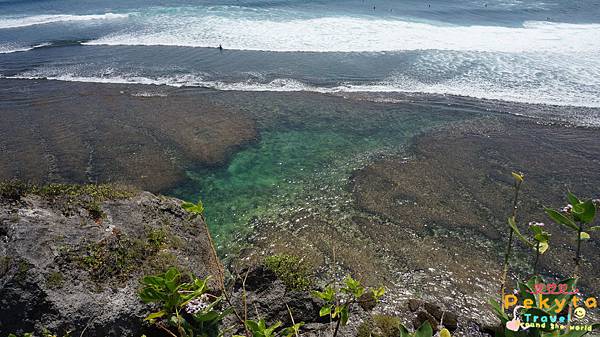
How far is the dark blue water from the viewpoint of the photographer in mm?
16250

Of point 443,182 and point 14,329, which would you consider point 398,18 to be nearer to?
point 443,182

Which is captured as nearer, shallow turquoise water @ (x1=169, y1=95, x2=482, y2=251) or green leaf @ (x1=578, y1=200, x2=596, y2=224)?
green leaf @ (x1=578, y1=200, x2=596, y2=224)

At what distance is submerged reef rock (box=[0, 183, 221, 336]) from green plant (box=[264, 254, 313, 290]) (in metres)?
1.09

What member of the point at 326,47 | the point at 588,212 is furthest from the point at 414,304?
the point at 326,47

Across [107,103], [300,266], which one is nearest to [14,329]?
[300,266]

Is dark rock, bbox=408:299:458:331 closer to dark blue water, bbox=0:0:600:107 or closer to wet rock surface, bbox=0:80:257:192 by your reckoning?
wet rock surface, bbox=0:80:257:192

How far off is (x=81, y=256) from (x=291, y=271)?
3186 mm

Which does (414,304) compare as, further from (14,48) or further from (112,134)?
(14,48)

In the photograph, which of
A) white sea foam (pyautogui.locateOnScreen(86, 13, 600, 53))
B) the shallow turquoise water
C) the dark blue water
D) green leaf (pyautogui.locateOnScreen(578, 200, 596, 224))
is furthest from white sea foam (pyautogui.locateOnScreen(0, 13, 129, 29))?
green leaf (pyautogui.locateOnScreen(578, 200, 596, 224))

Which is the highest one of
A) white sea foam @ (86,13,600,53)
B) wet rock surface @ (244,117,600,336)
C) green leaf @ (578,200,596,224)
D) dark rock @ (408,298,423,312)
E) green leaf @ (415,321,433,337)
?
white sea foam @ (86,13,600,53)

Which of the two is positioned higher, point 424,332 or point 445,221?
point 424,332

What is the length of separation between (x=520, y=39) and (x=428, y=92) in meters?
11.3

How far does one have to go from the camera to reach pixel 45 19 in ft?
102

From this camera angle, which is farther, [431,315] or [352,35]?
[352,35]
